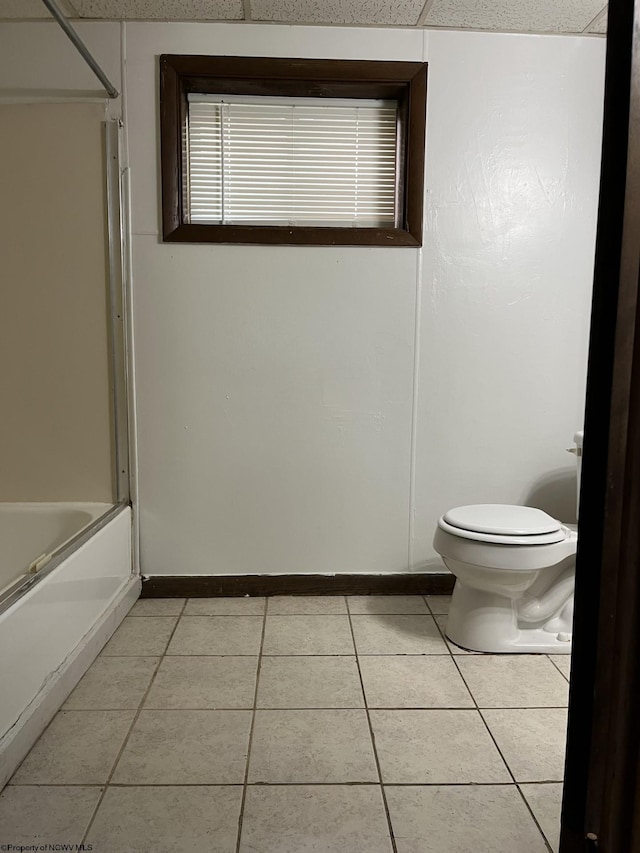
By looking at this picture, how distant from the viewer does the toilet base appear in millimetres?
1948

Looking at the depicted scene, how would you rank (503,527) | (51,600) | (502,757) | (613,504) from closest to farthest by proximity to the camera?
(613,504)
(502,757)
(51,600)
(503,527)

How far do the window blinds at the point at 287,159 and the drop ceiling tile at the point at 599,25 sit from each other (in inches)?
29.7

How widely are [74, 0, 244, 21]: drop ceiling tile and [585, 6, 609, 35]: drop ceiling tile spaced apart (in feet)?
4.16

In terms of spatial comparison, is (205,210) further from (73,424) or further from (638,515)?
(638,515)

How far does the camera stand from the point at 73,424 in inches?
88.7

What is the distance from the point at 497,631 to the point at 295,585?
0.81m

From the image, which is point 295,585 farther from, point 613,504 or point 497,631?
point 613,504

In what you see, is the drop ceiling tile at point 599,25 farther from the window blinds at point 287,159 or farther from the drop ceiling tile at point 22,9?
the drop ceiling tile at point 22,9

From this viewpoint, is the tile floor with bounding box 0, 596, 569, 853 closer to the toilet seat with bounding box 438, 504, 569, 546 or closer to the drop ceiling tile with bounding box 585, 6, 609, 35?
the toilet seat with bounding box 438, 504, 569, 546

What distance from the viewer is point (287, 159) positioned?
90.7 inches

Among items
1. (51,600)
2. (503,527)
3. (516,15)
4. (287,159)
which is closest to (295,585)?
(503,527)

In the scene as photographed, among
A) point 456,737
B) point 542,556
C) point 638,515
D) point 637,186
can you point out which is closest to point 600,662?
point 638,515

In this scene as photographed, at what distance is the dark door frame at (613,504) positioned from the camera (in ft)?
2.46

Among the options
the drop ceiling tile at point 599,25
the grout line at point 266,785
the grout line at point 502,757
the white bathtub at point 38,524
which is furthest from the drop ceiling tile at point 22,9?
the grout line at point 502,757
